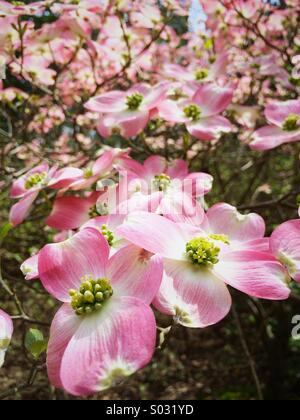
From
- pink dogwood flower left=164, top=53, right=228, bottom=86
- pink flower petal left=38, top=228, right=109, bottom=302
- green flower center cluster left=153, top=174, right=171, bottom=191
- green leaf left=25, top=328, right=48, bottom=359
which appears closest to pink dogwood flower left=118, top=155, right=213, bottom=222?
green flower center cluster left=153, top=174, right=171, bottom=191

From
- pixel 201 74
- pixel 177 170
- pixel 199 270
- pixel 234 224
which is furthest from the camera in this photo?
pixel 201 74

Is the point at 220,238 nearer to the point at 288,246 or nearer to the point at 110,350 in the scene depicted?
the point at 288,246

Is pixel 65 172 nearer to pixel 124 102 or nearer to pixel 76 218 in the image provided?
pixel 76 218

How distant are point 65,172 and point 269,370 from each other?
1.40m

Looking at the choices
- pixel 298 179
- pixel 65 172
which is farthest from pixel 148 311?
pixel 298 179

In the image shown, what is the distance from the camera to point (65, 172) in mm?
743

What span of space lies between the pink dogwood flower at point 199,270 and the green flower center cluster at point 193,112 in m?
0.39

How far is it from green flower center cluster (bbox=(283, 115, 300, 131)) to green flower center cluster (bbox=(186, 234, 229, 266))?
0.41 meters

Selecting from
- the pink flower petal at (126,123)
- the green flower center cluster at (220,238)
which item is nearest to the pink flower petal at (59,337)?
the green flower center cluster at (220,238)

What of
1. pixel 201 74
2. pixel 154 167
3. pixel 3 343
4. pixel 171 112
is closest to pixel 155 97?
pixel 171 112

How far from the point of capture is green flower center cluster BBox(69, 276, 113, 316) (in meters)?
0.47

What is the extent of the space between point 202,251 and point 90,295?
0.15m

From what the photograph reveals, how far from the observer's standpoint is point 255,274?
49 cm

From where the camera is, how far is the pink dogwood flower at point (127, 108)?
0.86 meters
